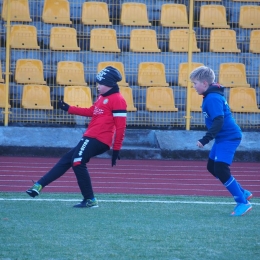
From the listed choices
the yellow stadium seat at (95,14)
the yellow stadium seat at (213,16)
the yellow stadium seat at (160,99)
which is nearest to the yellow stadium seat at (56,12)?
the yellow stadium seat at (95,14)

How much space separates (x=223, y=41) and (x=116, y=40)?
2413mm

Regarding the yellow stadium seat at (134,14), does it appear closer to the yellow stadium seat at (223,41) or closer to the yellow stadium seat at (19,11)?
the yellow stadium seat at (223,41)

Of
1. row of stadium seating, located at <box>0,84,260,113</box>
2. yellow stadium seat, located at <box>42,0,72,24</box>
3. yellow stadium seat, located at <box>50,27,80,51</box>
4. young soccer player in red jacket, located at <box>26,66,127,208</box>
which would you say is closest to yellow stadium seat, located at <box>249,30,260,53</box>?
row of stadium seating, located at <box>0,84,260,113</box>

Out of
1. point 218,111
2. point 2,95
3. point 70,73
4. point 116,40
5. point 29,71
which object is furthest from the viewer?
point 116,40

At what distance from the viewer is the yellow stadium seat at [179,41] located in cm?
1695

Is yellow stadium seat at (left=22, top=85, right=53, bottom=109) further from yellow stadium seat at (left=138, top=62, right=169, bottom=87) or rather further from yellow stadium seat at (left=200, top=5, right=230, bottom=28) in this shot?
yellow stadium seat at (left=200, top=5, right=230, bottom=28)

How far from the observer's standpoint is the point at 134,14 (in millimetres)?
17734

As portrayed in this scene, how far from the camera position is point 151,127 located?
52.2 ft

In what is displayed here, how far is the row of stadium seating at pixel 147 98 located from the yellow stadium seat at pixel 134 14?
2.34m

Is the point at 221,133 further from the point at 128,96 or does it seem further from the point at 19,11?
the point at 19,11

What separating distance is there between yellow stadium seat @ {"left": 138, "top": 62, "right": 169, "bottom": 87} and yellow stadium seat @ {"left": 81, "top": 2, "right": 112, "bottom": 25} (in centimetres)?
179

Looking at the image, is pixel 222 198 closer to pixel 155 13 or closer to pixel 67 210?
pixel 67 210

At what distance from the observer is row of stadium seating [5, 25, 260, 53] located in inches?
656

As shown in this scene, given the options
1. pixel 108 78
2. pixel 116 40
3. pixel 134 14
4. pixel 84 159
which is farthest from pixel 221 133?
pixel 134 14
